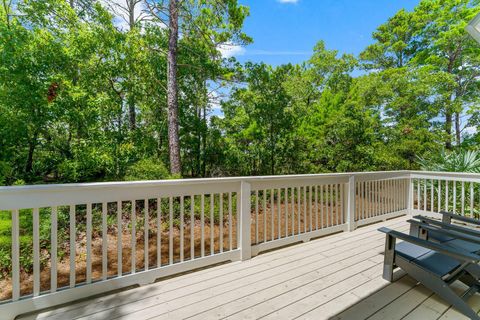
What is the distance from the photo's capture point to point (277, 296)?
2.12 m

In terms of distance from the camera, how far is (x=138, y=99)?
25.2 ft

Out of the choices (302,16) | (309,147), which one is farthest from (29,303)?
(302,16)

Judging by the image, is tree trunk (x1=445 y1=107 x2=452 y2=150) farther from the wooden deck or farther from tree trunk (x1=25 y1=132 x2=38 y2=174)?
tree trunk (x1=25 y1=132 x2=38 y2=174)

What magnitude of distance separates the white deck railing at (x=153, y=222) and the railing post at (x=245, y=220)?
0.04 feet

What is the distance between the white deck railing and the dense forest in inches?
63.9

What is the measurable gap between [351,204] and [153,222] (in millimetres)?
3753

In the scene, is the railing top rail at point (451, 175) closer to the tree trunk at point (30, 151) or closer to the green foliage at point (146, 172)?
the green foliage at point (146, 172)

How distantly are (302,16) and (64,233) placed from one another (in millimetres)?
10347

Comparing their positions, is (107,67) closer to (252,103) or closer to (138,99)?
(138,99)

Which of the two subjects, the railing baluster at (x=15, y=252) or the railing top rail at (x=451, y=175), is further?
the railing top rail at (x=451, y=175)

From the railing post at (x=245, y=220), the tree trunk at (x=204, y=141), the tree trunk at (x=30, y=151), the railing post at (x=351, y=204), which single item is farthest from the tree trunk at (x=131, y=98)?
the railing post at (x=351, y=204)

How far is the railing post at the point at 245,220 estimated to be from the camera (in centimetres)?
283

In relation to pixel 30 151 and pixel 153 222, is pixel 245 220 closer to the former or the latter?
pixel 153 222

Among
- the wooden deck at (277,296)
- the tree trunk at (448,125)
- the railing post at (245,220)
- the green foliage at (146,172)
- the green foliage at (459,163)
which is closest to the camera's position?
the wooden deck at (277,296)
